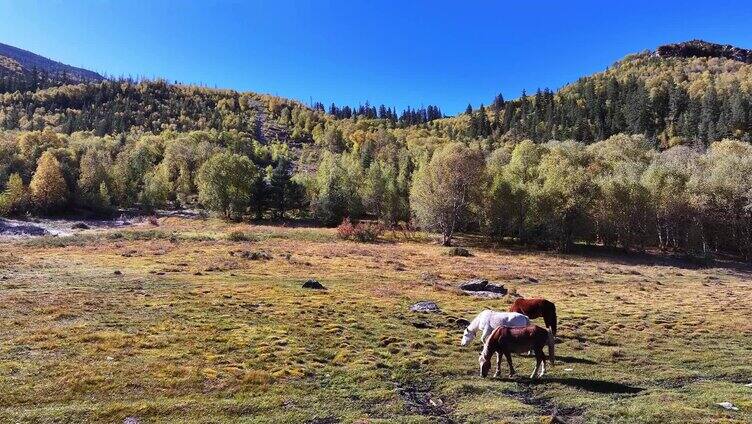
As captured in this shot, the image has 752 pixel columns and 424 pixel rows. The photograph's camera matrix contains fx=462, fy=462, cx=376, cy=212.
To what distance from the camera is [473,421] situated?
1451 cm

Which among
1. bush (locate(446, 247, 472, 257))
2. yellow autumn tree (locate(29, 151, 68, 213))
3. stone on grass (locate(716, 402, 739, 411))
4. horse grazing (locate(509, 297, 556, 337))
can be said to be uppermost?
yellow autumn tree (locate(29, 151, 68, 213))

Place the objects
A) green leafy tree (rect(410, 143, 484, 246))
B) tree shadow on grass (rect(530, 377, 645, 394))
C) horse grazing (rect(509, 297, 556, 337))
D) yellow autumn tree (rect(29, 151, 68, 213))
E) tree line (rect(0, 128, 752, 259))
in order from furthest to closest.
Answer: yellow autumn tree (rect(29, 151, 68, 213)) < green leafy tree (rect(410, 143, 484, 246)) < tree line (rect(0, 128, 752, 259)) < horse grazing (rect(509, 297, 556, 337)) < tree shadow on grass (rect(530, 377, 645, 394))

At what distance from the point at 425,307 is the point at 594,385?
50.6 feet

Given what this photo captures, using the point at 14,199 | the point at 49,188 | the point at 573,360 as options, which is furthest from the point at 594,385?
the point at 49,188

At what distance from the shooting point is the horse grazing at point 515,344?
18500mm

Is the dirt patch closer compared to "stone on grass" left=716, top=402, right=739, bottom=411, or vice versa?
the dirt patch

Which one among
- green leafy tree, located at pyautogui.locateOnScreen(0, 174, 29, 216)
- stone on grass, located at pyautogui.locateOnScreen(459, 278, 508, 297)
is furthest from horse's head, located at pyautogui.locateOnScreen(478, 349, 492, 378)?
green leafy tree, located at pyautogui.locateOnScreen(0, 174, 29, 216)

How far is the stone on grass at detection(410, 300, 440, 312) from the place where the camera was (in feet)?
105

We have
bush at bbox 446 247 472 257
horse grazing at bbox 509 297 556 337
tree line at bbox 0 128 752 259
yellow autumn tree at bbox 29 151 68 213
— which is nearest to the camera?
horse grazing at bbox 509 297 556 337

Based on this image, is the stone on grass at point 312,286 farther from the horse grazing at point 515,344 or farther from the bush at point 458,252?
A: the bush at point 458,252

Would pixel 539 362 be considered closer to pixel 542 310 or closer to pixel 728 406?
pixel 728 406

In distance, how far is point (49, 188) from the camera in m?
110

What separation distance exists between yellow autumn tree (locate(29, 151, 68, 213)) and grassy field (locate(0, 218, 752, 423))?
72030 millimetres

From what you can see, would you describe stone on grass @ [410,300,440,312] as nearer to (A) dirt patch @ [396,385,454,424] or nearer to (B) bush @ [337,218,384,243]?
(A) dirt patch @ [396,385,454,424]
